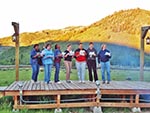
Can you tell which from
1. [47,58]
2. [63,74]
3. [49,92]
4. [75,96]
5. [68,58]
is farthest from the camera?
[63,74]

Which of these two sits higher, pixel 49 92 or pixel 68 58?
pixel 68 58

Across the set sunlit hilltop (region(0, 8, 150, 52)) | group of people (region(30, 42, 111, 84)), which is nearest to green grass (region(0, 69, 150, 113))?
sunlit hilltop (region(0, 8, 150, 52))

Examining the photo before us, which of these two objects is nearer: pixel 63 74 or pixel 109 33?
pixel 63 74

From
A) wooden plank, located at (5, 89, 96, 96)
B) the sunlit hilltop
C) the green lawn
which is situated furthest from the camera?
the sunlit hilltop

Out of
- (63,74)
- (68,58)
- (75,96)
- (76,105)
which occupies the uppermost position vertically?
(68,58)

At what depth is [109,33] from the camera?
57.8ft

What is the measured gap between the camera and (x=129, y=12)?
1784cm

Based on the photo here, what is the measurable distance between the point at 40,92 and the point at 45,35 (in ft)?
28.5

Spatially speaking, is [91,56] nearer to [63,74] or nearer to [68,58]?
[68,58]

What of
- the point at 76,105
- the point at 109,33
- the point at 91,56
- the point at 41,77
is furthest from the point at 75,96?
the point at 109,33

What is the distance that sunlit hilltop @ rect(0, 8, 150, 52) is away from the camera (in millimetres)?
17391

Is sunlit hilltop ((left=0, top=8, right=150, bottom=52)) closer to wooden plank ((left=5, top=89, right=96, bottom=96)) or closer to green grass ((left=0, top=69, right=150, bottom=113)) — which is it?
green grass ((left=0, top=69, right=150, bottom=113))

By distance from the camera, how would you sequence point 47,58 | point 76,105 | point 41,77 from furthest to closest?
point 41,77 → point 47,58 → point 76,105

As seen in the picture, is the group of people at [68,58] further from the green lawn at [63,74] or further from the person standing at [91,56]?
the green lawn at [63,74]
